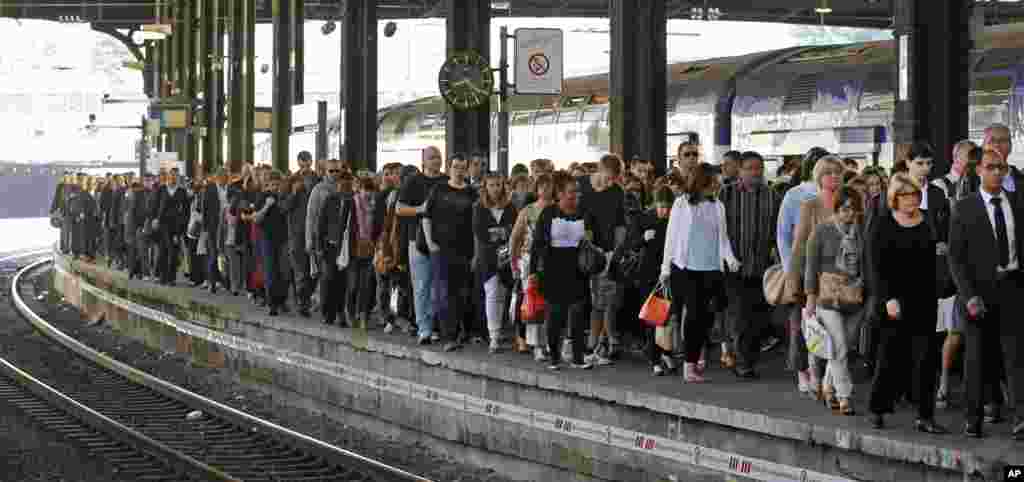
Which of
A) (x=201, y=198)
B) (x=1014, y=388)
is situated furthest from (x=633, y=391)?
(x=201, y=198)

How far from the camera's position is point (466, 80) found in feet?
64.6

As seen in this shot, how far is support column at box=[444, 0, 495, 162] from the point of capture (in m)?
21.0

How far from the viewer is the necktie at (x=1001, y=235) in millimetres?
9438

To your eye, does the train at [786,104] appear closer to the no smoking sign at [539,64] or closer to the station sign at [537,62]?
the station sign at [537,62]

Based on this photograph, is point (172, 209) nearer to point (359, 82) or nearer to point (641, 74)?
point (359, 82)

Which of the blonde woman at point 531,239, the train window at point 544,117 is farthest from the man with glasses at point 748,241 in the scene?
the train window at point 544,117

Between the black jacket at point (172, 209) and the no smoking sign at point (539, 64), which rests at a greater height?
the no smoking sign at point (539, 64)

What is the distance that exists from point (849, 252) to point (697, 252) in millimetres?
1859

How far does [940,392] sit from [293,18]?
22765 mm

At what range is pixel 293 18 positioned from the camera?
31.9 metres

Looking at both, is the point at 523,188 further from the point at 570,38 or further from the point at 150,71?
the point at 570,38

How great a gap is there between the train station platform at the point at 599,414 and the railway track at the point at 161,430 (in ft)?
2.92

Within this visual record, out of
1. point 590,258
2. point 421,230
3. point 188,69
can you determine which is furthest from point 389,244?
point 188,69

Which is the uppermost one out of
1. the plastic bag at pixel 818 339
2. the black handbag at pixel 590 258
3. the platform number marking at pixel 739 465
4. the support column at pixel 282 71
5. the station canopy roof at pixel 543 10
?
the station canopy roof at pixel 543 10
